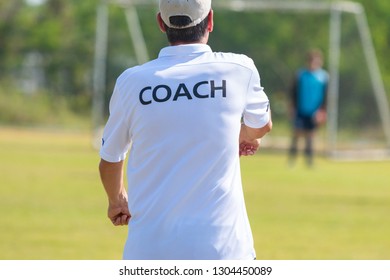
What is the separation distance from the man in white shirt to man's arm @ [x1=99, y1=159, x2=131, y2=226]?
8cm

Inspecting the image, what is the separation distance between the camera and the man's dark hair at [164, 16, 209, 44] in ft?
15.3

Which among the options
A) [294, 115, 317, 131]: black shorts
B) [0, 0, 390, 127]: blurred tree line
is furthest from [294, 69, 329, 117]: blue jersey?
[0, 0, 390, 127]: blurred tree line

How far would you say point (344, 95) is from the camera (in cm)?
3036

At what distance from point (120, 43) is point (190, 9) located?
1119 inches

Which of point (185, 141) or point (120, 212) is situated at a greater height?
point (185, 141)

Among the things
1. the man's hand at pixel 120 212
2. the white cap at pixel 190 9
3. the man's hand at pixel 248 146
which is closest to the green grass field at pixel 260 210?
the man's hand at pixel 120 212

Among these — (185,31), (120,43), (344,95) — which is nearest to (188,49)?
(185,31)

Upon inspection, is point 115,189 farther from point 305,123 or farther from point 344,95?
point 344,95

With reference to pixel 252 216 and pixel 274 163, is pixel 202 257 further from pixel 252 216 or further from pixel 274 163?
pixel 274 163

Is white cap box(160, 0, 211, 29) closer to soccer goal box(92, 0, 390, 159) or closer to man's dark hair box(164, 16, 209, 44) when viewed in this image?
man's dark hair box(164, 16, 209, 44)

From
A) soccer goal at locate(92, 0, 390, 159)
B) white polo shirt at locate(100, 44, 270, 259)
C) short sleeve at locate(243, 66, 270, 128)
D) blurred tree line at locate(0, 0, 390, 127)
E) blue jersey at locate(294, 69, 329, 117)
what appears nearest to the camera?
white polo shirt at locate(100, 44, 270, 259)
